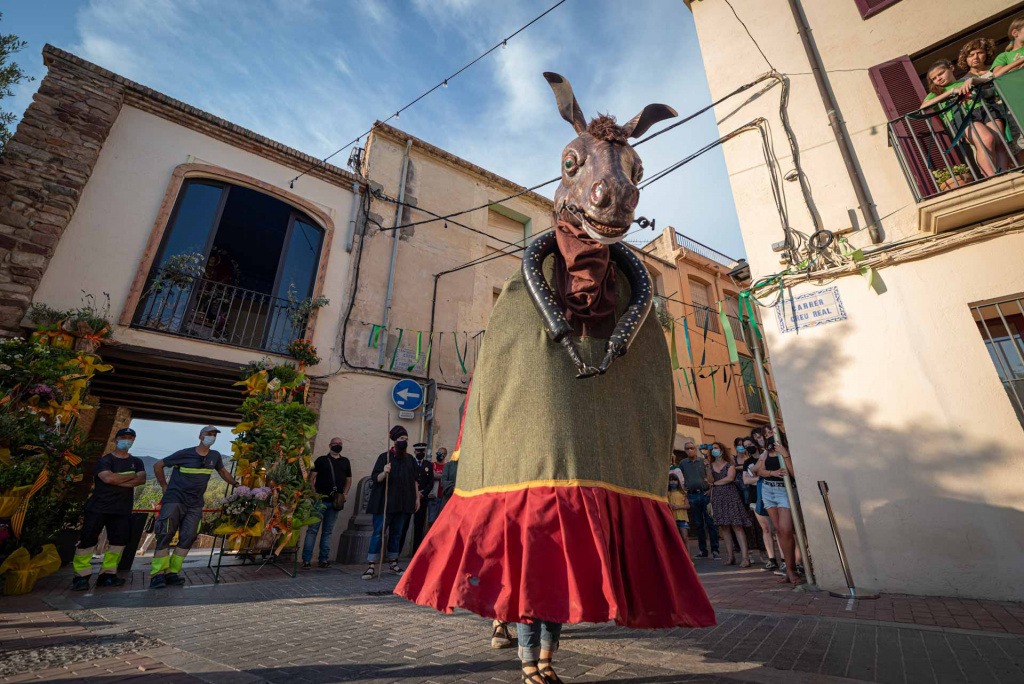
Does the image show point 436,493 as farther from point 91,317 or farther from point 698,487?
point 91,317

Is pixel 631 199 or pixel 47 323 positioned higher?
pixel 47 323

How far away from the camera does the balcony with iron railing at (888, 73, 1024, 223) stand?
17.3 ft

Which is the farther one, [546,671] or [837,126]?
[837,126]

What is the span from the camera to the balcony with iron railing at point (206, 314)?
7957 mm

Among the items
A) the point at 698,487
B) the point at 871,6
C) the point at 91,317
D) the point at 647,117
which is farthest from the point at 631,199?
the point at 871,6

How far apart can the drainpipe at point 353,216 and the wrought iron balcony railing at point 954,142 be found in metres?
9.54

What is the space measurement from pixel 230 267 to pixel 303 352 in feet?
11.1

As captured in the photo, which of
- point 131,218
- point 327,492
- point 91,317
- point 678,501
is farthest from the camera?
point 131,218

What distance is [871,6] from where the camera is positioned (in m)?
7.23

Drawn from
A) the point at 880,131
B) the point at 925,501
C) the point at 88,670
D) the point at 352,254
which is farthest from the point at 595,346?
the point at 352,254

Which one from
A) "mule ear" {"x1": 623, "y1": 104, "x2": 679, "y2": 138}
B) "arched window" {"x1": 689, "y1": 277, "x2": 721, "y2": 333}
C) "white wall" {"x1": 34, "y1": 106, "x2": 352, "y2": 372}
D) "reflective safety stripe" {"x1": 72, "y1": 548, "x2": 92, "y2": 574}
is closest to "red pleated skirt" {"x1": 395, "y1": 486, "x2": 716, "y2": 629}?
"mule ear" {"x1": 623, "y1": 104, "x2": 679, "y2": 138}

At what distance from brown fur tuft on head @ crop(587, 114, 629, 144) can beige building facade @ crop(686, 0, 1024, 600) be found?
4.88m

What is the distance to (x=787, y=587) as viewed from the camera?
4977 millimetres

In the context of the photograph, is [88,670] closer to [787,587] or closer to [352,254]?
[787,587]
